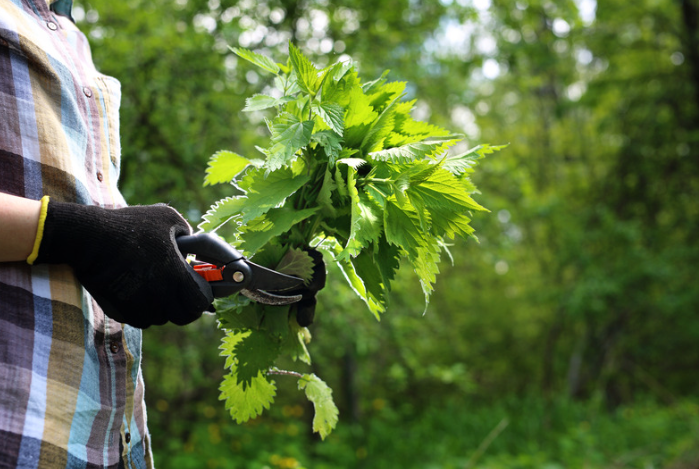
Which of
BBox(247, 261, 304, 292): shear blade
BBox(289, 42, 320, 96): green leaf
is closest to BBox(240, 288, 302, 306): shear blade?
BBox(247, 261, 304, 292): shear blade

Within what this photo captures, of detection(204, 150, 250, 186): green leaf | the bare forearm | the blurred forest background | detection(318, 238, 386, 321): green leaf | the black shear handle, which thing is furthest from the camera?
the blurred forest background

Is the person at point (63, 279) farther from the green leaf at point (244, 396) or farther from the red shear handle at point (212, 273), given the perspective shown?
the green leaf at point (244, 396)

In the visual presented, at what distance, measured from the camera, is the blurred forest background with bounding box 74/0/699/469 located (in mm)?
4219

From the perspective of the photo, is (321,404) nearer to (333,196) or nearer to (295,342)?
(295,342)

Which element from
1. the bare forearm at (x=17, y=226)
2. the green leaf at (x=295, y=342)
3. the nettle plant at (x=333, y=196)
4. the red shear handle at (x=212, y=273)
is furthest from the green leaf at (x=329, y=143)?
the bare forearm at (x=17, y=226)

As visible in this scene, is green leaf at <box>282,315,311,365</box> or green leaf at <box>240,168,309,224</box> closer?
green leaf at <box>240,168,309,224</box>

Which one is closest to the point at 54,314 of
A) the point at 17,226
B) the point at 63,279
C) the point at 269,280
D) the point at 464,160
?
the point at 63,279

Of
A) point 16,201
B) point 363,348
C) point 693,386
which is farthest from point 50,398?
point 693,386

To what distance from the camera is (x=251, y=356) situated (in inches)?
51.4

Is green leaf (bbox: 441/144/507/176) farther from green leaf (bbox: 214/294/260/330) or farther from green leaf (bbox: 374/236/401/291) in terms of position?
green leaf (bbox: 214/294/260/330)

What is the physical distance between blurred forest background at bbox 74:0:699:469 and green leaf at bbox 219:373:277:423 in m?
1.62

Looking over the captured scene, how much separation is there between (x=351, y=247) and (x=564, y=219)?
8108 mm

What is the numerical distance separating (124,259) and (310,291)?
44cm

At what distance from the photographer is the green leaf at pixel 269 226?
1.17m
